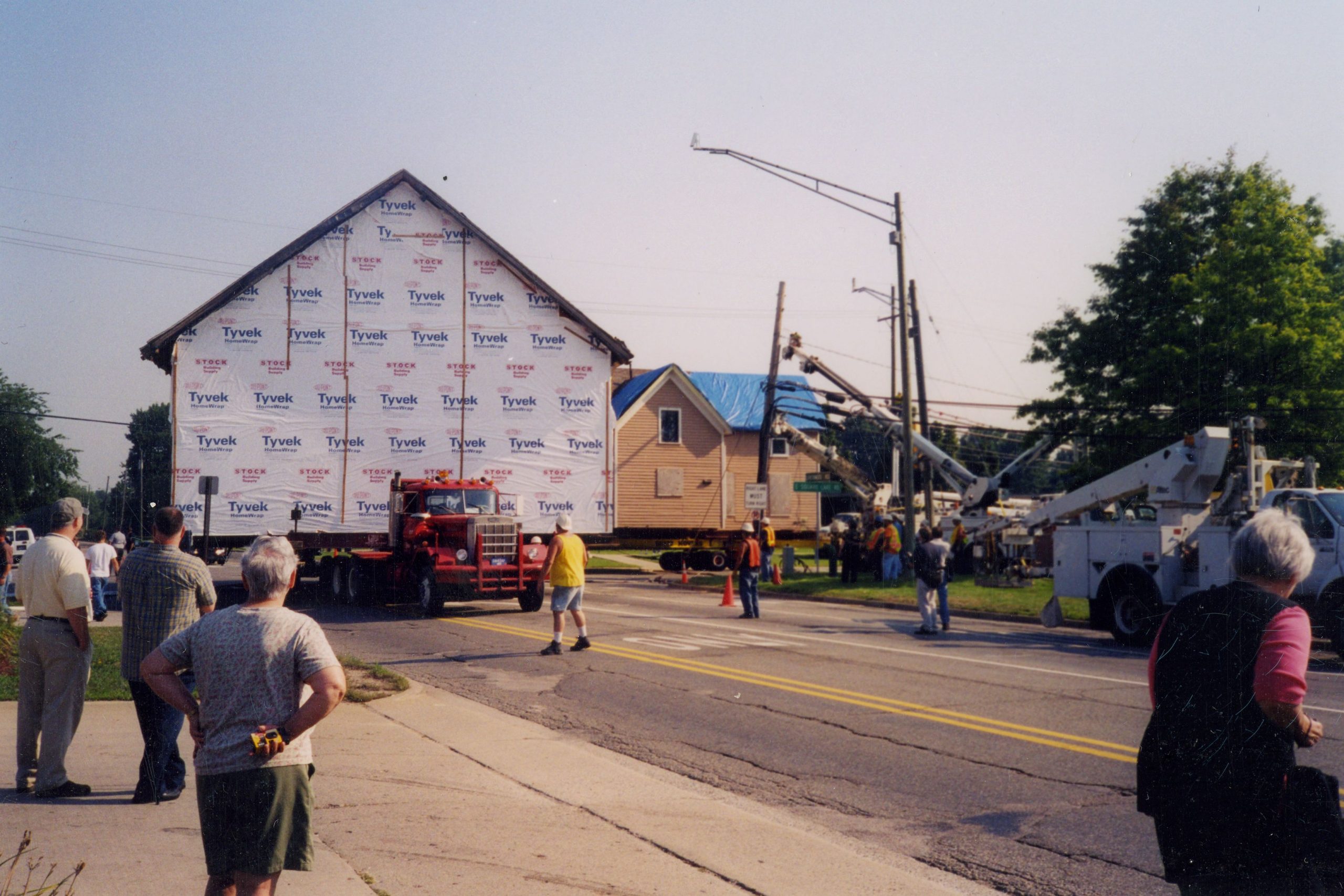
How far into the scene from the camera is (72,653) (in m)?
6.93

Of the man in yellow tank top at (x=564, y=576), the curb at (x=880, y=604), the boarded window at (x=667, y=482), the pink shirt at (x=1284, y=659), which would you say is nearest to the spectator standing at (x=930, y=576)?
the curb at (x=880, y=604)

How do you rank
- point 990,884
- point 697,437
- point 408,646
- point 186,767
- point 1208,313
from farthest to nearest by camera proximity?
1. point 697,437
2. point 1208,313
3. point 408,646
4. point 186,767
5. point 990,884

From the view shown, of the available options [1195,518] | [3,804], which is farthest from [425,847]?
[1195,518]

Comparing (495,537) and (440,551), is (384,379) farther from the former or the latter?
(495,537)

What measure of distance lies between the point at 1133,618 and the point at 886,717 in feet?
29.1

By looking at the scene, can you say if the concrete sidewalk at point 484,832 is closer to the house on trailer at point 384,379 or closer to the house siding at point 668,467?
the house on trailer at point 384,379

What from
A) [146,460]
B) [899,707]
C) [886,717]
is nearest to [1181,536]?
[899,707]

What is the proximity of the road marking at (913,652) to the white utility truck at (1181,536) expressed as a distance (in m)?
3.52

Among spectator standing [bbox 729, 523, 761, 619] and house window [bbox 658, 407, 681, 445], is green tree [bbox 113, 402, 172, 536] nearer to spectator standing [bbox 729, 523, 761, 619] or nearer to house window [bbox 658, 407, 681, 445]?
house window [bbox 658, 407, 681, 445]

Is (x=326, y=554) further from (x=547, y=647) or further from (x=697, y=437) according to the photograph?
(x=697, y=437)

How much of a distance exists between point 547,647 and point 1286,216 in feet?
94.7

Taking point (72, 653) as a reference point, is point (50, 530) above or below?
above

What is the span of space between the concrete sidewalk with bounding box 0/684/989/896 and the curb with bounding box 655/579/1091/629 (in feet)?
48.3

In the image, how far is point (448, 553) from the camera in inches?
848
